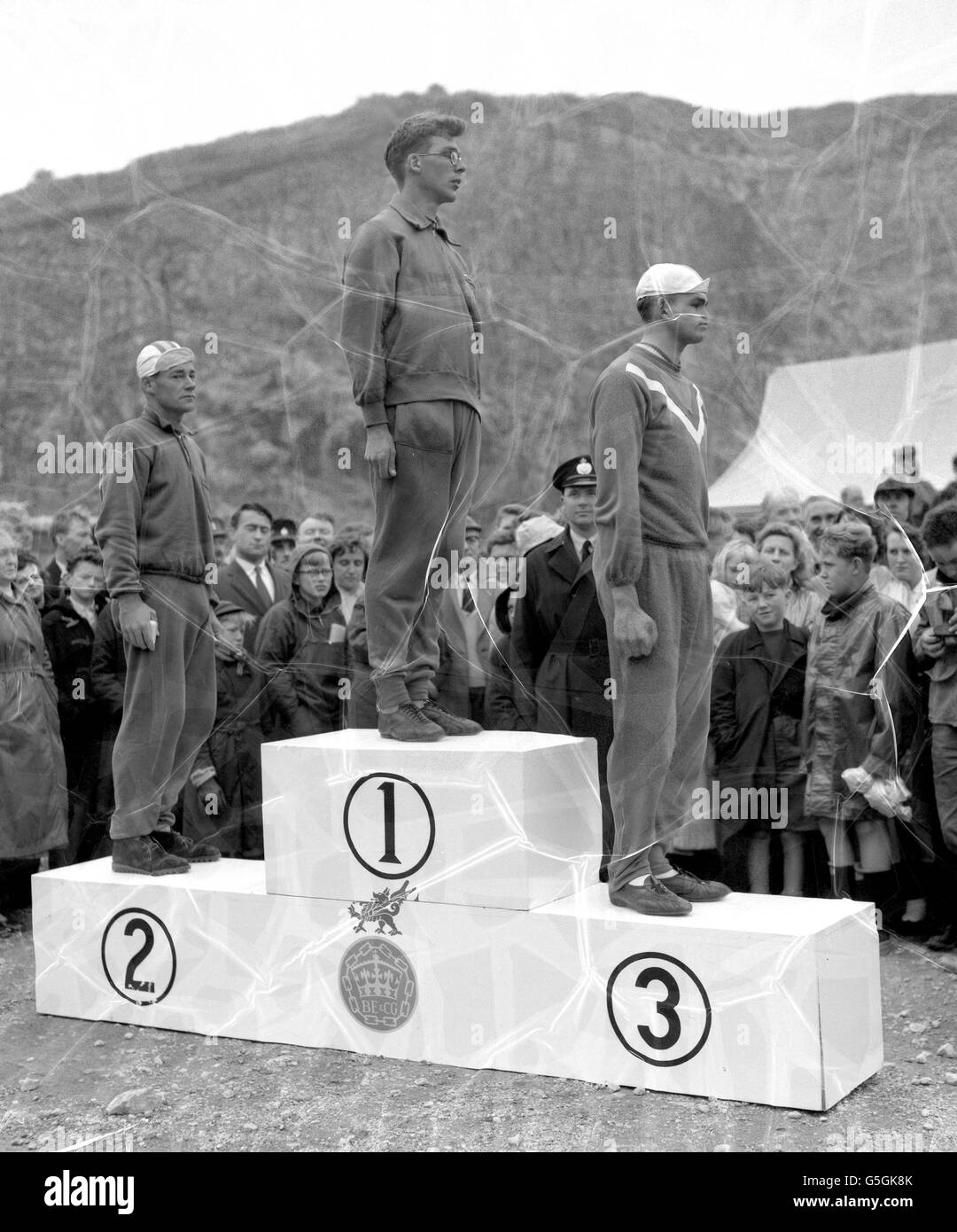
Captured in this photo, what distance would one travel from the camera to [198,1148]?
141 inches

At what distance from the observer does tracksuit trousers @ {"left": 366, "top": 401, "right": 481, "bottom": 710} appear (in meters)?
4.34

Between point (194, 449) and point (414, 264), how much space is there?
1.03 m

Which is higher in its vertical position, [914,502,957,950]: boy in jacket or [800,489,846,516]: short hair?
[800,489,846,516]: short hair

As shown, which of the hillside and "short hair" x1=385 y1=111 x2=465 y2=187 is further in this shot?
"short hair" x1=385 y1=111 x2=465 y2=187

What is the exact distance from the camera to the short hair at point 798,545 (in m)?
4.28

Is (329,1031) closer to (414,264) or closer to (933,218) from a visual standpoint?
(414,264)

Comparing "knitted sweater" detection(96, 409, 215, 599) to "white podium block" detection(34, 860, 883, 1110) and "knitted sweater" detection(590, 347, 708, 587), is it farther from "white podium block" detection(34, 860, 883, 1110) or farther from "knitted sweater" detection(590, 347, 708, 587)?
"knitted sweater" detection(590, 347, 708, 587)

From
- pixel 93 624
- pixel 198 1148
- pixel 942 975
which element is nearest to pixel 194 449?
pixel 93 624

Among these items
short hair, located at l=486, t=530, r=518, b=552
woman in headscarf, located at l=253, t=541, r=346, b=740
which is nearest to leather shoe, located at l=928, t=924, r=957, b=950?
short hair, located at l=486, t=530, r=518, b=552

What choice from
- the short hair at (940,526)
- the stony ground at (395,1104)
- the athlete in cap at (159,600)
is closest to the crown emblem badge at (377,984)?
Result: the stony ground at (395,1104)

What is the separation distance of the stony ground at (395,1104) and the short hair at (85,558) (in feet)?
5.01

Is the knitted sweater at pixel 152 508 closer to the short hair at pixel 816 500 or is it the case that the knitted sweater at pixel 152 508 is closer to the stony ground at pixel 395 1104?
the stony ground at pixel 395 1104

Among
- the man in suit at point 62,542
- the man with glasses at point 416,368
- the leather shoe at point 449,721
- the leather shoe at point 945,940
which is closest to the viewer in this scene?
the man with glasses at point 416,368

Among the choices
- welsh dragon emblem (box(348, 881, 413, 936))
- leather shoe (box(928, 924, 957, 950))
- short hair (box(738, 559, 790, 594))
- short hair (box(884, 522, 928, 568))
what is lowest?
leather shoe (box(928, 924, 957, 950))
